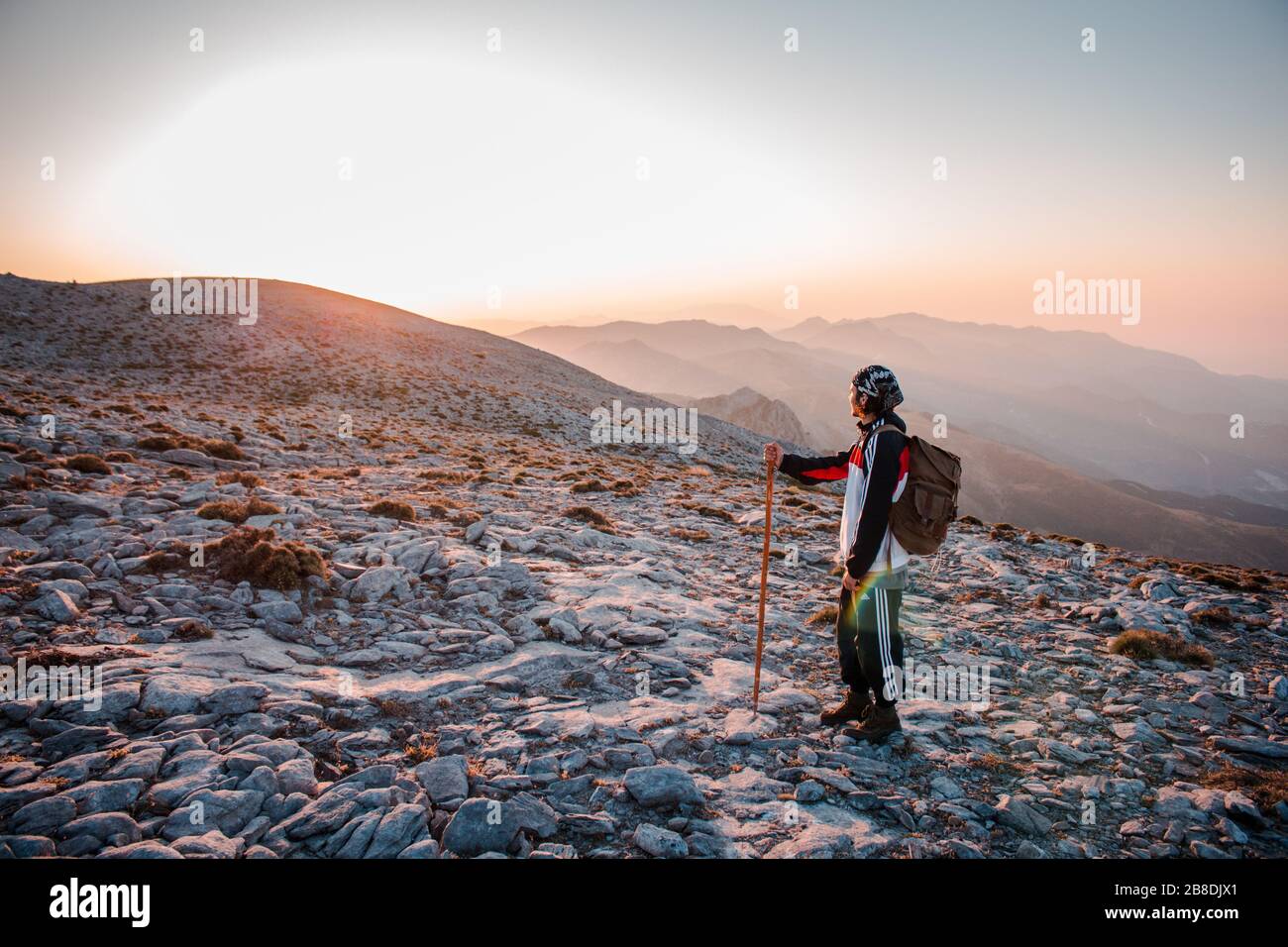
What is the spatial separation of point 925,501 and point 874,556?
0.68 metres

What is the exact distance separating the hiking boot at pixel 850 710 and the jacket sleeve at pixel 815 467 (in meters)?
2.32

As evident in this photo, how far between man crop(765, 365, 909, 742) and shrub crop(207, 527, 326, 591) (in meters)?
7.44

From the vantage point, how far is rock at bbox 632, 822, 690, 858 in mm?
4059

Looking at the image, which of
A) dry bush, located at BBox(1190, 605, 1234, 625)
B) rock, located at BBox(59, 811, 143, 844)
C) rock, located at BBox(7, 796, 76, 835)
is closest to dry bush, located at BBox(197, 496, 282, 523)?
rock, located at BBox(7, 796, 76, 835)

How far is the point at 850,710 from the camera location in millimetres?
5977

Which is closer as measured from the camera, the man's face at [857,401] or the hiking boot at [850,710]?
the man's face at [857,401]

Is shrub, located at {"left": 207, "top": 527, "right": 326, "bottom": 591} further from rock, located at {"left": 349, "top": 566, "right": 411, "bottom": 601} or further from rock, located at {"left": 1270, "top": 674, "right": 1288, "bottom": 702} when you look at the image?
rock, located at {"left": 1270, "top": 674, "right": 1288, "bottom": 702}

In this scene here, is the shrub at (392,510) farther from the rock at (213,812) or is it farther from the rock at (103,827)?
the rock at (103,827)

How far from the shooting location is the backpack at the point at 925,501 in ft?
16.7

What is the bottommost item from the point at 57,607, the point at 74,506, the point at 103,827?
the point at 103,827

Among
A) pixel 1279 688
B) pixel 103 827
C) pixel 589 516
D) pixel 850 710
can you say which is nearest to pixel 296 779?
pixel 103 827

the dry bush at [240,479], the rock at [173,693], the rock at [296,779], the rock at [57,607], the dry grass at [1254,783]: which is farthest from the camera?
the dry bush at [240,479]

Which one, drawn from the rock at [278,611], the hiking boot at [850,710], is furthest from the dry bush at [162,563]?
the hiking boot at [850,710]

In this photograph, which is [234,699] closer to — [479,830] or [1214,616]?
[479,830]
